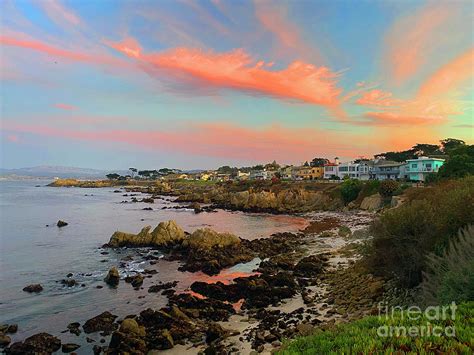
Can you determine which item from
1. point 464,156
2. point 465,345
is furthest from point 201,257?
point 464,156

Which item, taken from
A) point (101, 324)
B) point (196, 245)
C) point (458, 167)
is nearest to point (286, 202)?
point (458, 167)

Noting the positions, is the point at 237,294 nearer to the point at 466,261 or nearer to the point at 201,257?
the point at 201,257

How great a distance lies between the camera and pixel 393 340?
21.5 ft

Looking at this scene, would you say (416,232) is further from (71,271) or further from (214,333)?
(71,271)

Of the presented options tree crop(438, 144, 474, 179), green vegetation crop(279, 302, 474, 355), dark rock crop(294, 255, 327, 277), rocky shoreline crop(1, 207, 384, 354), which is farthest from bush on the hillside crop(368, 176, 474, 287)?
tree crop(438, 144, 474, 179)

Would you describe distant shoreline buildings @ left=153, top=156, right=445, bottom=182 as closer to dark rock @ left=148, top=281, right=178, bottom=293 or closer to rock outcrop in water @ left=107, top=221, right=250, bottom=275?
rock outcrop in water @ left=107, top=221, right=250, bottom=275

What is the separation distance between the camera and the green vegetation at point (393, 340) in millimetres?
6078

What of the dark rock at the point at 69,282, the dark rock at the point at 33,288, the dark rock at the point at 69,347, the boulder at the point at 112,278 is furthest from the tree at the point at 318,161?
the dark rock at the point at 69,347

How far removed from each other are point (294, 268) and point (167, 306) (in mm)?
10297

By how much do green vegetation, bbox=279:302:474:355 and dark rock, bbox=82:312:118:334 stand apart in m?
11.5

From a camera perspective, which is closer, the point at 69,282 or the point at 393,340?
the point at 393,340

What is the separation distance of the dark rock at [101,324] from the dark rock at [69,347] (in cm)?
128

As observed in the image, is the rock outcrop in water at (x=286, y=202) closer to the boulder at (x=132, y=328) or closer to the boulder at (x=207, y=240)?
the boulder at (x=207, y=240)

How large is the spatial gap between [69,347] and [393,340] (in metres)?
13.2
